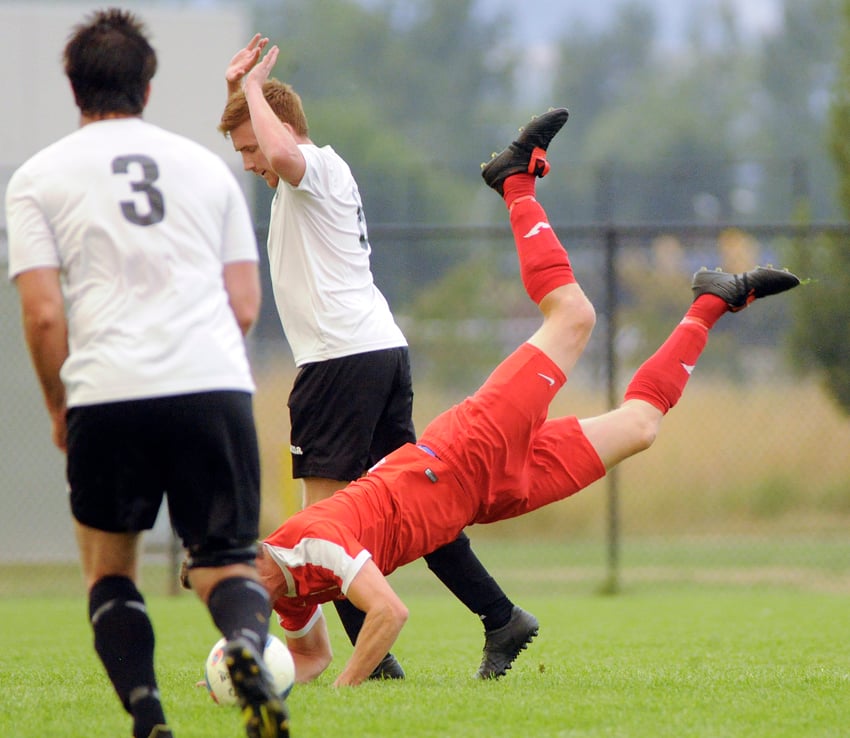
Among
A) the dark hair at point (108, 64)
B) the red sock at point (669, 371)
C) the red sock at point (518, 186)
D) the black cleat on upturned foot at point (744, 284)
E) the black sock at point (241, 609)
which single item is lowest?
the black sock at point (241, 609)

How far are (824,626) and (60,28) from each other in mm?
12469

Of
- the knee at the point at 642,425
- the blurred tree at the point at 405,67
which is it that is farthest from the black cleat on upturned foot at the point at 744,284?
the blurred tree at the point at 405,67

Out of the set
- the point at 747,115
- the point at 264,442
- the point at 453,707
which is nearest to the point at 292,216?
the point at 453,707

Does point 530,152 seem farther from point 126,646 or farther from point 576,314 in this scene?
point 126,646

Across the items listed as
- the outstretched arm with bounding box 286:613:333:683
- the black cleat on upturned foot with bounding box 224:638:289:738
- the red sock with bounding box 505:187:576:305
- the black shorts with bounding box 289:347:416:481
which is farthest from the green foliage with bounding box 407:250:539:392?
the black cleat on upturned foot with bounding box 224:638:289:738

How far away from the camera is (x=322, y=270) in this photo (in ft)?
17.6

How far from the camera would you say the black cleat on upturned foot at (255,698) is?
3404 millimetres

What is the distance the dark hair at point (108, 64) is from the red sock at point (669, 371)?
2.73 m

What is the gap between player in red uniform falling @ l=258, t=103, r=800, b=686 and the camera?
4.80 meters

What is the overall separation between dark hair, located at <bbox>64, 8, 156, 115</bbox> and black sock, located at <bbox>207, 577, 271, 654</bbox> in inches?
50.5

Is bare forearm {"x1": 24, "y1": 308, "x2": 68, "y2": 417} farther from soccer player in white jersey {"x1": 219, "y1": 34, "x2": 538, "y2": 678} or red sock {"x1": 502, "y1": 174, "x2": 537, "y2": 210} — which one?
red sock {"x1": 502, "y1": 174, "x2": 537, "y2": 210}

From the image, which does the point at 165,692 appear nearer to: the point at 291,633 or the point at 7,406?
the point at 291,633

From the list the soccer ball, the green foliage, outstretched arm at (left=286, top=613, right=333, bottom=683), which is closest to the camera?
the soccer ball

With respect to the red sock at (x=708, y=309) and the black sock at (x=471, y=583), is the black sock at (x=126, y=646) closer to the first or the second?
the black sock at (x=471, y=583)
